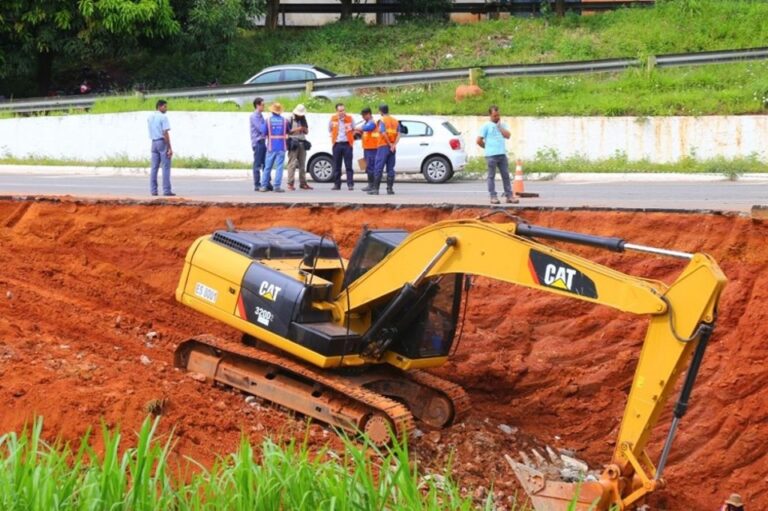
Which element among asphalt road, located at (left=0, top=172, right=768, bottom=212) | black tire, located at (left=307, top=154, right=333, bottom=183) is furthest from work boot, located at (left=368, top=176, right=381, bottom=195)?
black tire, located at (left=307, top=154, right=333, bottom=183)

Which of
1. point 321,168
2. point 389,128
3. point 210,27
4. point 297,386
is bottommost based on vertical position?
point 297,386

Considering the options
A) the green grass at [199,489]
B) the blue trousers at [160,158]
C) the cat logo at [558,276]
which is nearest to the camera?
the green grass at [199,489]

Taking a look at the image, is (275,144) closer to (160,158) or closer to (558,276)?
(160,158)

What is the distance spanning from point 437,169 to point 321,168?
2.55 m

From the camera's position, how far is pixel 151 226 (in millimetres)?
16734

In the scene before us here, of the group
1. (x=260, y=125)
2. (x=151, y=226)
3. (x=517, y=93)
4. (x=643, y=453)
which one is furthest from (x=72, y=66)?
(x=643, y=453)

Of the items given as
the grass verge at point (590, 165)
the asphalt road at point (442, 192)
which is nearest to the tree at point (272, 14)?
the grass verge at point (590, 165)

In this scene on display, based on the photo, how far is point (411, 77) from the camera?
31891 millimetres

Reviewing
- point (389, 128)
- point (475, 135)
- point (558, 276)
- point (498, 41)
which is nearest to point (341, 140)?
point (389, 128)

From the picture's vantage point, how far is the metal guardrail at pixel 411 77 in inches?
1201

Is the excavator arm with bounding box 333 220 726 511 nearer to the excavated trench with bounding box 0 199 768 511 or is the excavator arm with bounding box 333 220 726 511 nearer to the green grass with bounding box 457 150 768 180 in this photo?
the excavated trench with bounding box 0 199 768 511

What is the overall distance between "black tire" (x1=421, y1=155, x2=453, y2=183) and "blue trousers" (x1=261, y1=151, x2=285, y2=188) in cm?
480

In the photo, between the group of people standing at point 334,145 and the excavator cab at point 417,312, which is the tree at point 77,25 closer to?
the group of people standing at point 334,145

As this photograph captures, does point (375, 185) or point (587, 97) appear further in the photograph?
point (587, 97)
